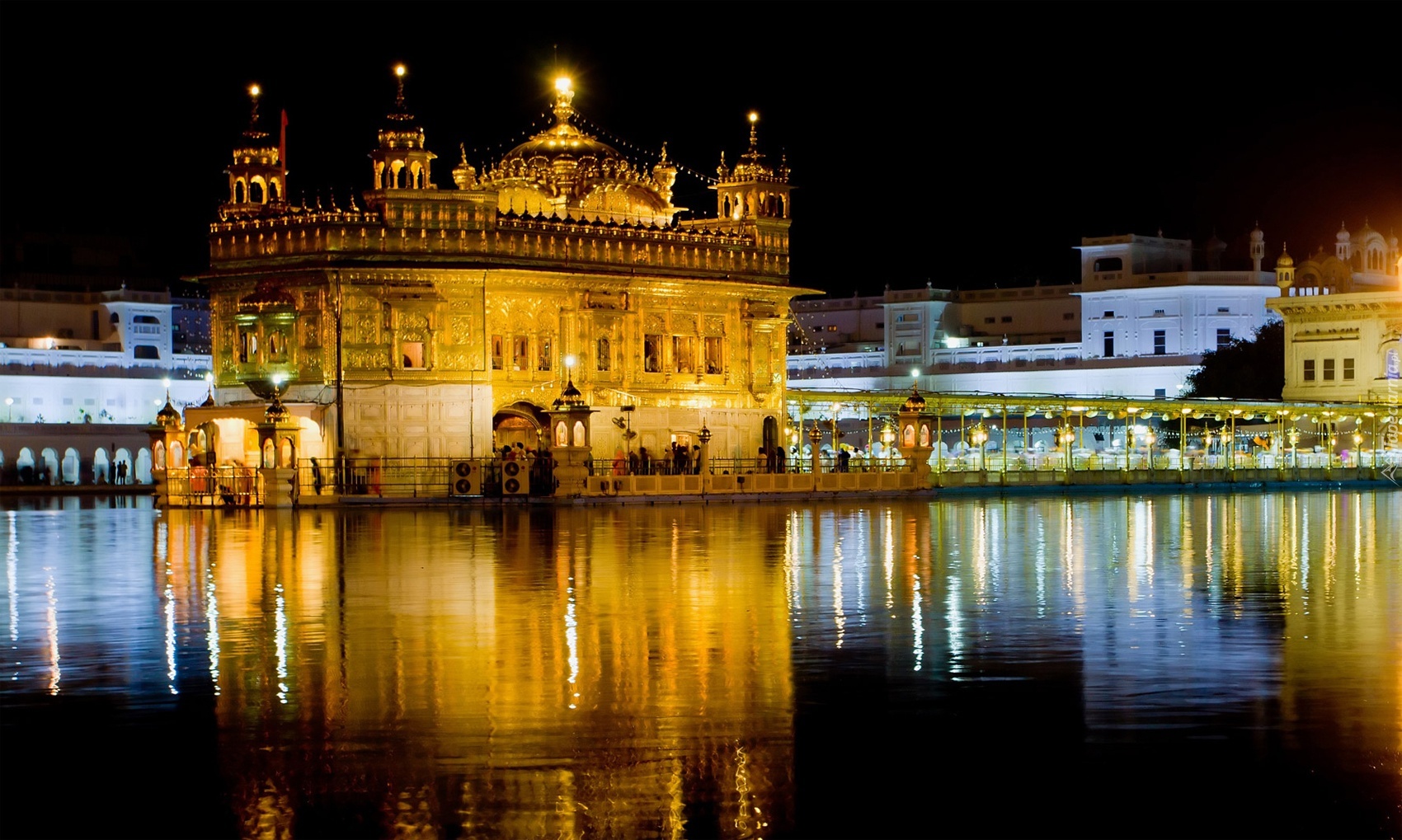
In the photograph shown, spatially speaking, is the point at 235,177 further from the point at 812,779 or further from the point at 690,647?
the point at 812,779

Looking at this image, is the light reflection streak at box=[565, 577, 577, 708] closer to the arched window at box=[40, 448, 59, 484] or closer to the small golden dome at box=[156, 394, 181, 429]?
the small golden dome at box=[156, 394, 181, 429]

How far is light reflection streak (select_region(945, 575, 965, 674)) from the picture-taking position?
47.8 ft

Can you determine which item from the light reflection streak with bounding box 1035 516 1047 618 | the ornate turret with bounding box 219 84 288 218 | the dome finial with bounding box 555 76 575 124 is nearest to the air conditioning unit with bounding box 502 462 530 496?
the ornate turret with bounding box 219 84 288 218

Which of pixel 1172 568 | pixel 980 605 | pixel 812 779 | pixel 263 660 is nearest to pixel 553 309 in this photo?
pixel 1172 568

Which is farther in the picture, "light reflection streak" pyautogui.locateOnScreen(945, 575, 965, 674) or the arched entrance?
the arched entrance

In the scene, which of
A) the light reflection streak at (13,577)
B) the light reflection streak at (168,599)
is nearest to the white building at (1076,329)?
the light reflection streak at (168,599)

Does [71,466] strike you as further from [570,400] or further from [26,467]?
[570,400]

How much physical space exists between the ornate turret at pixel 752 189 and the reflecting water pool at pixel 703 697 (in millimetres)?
30434

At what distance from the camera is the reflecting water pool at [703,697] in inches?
387

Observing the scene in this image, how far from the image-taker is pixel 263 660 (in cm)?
1496

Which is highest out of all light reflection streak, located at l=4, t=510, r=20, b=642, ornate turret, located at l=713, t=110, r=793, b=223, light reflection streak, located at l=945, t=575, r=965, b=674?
ornate turret, located at l=713, t=110, r=793, b=223

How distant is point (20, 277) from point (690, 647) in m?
82.4

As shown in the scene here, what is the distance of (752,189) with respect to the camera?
180 feet

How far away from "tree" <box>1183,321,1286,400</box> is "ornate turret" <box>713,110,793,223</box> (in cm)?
3018
